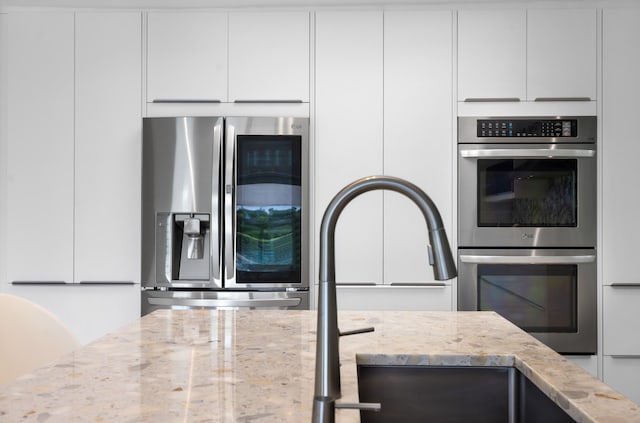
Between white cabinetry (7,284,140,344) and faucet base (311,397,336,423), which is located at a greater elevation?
faucet base (311,397,336,423)

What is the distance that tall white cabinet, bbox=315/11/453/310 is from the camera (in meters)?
2.93

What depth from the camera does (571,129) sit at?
9.52ft

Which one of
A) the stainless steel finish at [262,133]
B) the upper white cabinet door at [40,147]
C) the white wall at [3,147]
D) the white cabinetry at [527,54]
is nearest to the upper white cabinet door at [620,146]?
the white cabinetry at [527,54]

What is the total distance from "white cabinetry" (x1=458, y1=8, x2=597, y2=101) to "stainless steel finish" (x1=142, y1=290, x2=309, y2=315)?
154 cm

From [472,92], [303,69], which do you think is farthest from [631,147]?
[303,69]

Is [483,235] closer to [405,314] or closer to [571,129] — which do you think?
[571,129]

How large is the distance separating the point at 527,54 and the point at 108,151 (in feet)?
8.19

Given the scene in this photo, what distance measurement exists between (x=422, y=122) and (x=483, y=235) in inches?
28.8

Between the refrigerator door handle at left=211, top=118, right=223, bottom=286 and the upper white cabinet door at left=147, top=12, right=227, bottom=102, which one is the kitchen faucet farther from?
the upper white cabinet door at left=147, top=12, right=227, bottom=102

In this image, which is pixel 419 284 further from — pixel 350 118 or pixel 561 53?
pixel 561 53

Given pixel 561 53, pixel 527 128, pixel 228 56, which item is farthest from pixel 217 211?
pixel 561 53

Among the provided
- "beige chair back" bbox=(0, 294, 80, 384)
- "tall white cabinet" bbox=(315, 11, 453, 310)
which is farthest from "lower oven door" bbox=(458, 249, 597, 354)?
"beige chair back" bbox=(0, 294, 80, 384)

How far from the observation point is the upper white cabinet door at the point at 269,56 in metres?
2.97

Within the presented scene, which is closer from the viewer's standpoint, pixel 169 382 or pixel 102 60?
pixel 169 382
